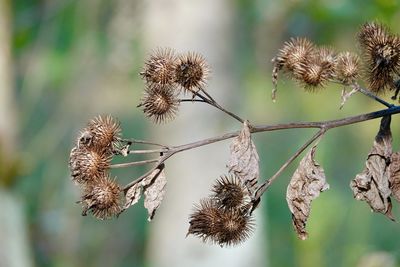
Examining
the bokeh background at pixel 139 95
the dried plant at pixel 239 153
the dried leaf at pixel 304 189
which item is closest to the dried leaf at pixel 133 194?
the dried plant at pixel 239 153

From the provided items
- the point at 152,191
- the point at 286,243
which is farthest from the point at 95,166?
the point at 286,243

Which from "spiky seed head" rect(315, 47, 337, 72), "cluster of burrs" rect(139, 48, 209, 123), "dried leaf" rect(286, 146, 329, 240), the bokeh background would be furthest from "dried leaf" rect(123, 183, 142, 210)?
the bokeh background

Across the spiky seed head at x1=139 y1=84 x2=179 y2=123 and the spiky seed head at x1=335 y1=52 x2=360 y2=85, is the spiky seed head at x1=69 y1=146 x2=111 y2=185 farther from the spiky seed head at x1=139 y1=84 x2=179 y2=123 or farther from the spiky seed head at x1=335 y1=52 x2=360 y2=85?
the spiky seed head at x1=335 y1=52 x2=360 y2=85

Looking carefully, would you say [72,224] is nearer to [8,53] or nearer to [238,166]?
[8,53]

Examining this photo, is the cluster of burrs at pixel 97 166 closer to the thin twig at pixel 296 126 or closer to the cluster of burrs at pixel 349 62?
the thin twig at pixel 296 126

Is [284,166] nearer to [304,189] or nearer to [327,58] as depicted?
Result: [304,189]

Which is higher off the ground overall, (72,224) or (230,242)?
(72,224)
